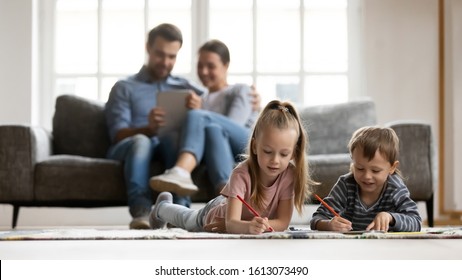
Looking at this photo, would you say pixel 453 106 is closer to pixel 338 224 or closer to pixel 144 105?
pixel 144 105

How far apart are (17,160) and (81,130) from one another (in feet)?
1.48

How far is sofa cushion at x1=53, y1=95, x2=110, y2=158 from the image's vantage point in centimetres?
394

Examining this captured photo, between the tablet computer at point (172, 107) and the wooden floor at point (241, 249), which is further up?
the tablet computer at point (172, 107)

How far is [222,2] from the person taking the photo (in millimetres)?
5039

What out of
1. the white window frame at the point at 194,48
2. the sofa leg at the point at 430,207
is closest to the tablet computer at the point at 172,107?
the sofa leg at the point at 430,207

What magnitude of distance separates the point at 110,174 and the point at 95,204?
0.18m

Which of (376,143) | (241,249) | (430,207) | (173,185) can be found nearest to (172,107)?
(173,185)

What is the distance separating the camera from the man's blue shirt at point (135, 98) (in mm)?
3730

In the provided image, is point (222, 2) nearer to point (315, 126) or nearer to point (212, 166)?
point (315, 126)

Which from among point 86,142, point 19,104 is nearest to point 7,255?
point 86,142

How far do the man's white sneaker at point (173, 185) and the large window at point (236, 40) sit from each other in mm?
1868

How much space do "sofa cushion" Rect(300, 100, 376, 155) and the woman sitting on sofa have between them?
1.29 ft

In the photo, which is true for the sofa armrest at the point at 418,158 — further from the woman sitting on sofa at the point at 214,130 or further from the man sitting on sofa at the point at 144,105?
the man sitting on sofa at the point at 144,105

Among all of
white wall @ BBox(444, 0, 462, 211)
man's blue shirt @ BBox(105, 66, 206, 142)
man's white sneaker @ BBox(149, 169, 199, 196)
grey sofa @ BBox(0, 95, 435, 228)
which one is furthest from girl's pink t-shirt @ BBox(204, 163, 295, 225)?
white wall @ BBox(444, 0, 462, 211)
